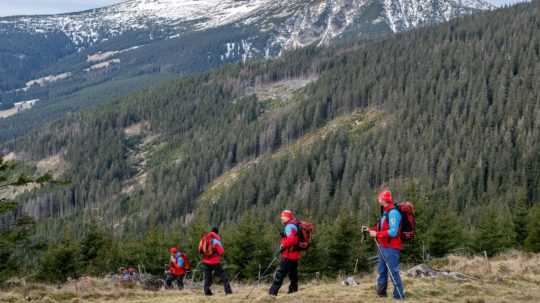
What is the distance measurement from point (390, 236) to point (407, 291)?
2.75 m

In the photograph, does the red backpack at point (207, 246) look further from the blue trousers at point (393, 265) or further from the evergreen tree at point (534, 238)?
the evergreen tree at point (534, 238)

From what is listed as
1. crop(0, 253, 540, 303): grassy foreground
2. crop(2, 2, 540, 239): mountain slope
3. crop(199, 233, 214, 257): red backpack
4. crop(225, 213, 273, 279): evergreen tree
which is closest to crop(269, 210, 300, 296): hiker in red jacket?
crop(0, 253, 540, 303): grassy foreground

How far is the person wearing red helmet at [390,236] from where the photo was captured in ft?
49.8

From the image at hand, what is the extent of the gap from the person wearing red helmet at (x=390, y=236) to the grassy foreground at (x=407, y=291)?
0.95 m

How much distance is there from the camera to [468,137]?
152m

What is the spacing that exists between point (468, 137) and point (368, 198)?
3898cm

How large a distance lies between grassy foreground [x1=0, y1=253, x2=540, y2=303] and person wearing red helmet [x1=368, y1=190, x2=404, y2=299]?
3.11ft

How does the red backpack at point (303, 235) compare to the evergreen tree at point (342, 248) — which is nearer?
the red backpack at point (303, 235)

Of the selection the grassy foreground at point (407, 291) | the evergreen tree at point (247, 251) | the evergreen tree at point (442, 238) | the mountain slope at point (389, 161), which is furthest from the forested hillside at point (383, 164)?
the grassy foreground at point (407, 291)

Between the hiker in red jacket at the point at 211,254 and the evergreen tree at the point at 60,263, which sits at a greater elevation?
the hiker in red jacket at the point at 211,254

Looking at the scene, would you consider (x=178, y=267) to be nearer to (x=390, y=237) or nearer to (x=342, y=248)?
(x=390, y=237)

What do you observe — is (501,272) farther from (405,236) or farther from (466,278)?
(405,236)

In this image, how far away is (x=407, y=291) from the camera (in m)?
16.9

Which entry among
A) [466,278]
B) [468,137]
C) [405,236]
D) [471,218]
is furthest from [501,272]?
[468,137]
